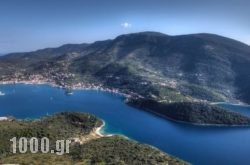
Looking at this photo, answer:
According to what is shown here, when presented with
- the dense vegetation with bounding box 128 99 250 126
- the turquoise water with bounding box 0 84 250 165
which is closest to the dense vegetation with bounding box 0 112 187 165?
the turquoise water with bounding box 0 84 250 165

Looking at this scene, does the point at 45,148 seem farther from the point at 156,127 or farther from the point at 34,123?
the point at 156,127

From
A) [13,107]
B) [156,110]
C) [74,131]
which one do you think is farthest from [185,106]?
[13,107]

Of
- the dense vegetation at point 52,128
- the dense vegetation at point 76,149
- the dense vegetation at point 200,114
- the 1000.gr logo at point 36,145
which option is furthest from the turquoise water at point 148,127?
the 1000.gr logo at point 36,145

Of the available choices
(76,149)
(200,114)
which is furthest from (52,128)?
(200,114)

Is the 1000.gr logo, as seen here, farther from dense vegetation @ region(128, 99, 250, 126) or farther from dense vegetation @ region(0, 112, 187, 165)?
dense vegetation @ region(128, 99, 250, 126)

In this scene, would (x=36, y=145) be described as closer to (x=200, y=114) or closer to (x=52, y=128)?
(x=52, y=128)
